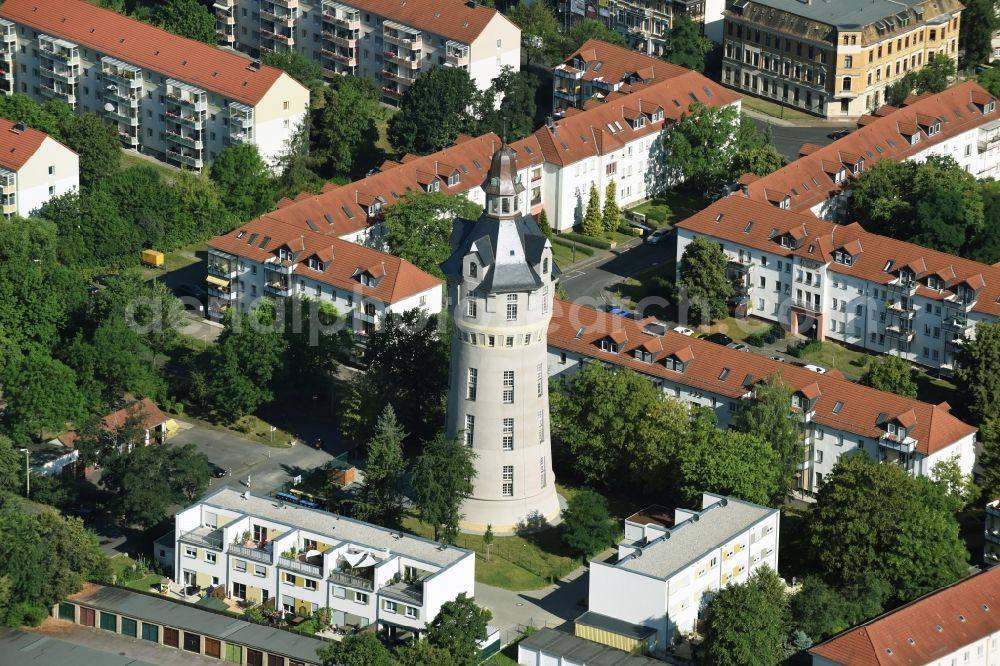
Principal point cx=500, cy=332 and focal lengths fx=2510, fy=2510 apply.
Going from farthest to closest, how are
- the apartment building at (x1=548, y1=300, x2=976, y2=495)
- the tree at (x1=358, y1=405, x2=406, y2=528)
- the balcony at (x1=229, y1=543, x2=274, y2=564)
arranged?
1. the apartment building at (x1=548, y1=300, x2=976, y2=495)
2. the tree at (x1=358, y1=405, x2=406, y2=528)
3. the balcony at (x1=229, y1=543, x2=274, y2=564)

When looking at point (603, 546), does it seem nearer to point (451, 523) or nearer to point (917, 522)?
point (451, 523)

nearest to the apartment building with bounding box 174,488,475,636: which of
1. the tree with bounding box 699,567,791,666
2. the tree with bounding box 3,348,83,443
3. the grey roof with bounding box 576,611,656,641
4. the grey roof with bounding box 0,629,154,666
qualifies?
the grey roof with bounding box 576,611,656,641

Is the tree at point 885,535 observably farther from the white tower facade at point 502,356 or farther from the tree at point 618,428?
the white tower facade at point 502,356

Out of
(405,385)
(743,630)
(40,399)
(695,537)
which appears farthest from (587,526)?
(40,399)

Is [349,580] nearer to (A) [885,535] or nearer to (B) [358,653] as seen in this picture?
(B) [358,653]

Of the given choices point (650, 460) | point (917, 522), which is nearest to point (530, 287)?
point (650, 460)

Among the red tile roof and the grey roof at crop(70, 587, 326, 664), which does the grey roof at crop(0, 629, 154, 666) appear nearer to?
the grey roof at crop(70, 587, 326, 664)

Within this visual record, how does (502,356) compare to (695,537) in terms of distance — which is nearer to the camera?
(695,537)
